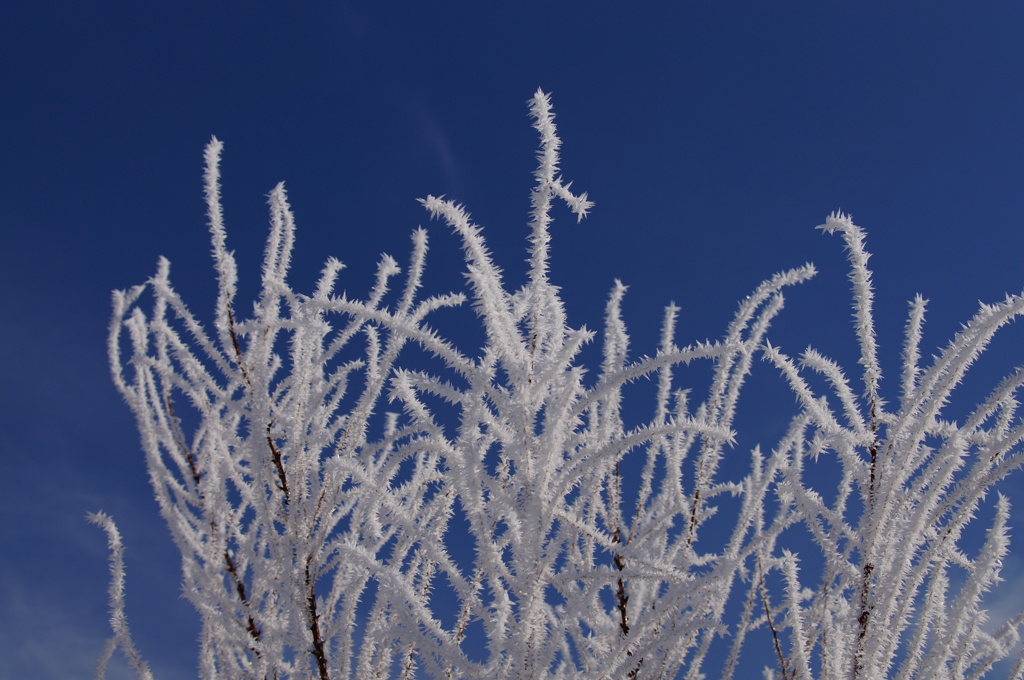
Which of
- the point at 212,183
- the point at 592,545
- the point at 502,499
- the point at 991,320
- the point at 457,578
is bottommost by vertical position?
the point at 457,578

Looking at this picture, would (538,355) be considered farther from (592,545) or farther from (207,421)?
(207,421)

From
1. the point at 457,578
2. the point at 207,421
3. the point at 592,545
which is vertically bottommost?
the point at 457,578

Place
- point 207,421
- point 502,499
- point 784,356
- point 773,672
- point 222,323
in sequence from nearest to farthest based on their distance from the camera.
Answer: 1. point 502,499
2. point 784,356
3. point 222,323
4. point 207,421
5. point 773,672

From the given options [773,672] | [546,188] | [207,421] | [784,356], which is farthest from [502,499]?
[773,672]

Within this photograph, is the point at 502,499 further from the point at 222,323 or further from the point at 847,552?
the point at 222,323

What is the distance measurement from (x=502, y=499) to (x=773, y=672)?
3.19 m

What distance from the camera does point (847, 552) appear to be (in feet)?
8.22

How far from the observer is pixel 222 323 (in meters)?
3.33

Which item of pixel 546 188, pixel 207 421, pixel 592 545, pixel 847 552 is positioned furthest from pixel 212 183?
pixel 847 552

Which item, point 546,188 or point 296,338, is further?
point 296,338

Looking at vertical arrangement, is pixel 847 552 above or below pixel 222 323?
below

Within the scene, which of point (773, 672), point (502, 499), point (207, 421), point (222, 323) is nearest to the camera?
point (502, 499)

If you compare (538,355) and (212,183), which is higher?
(212,183)

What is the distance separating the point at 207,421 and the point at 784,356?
293 cm
